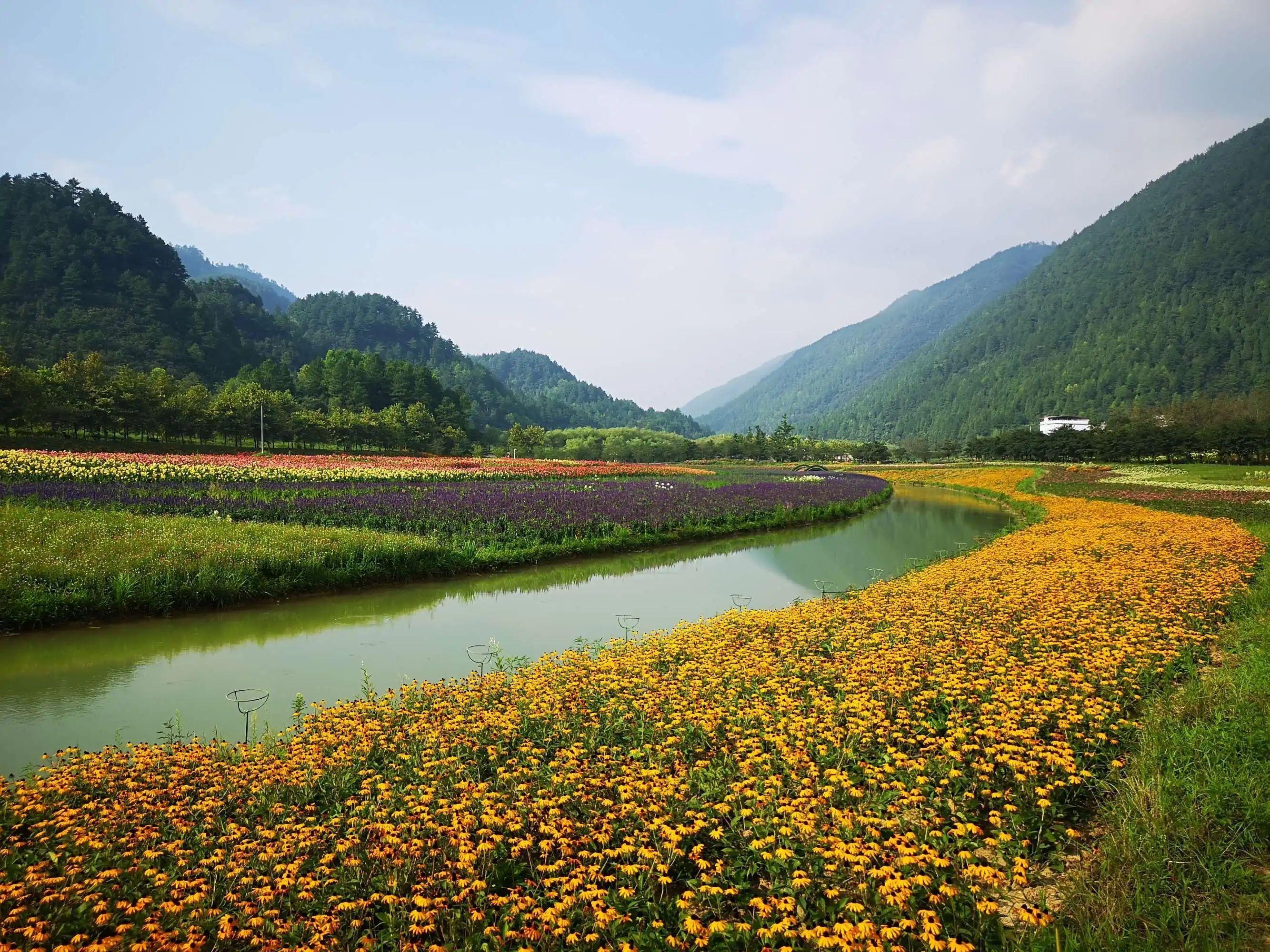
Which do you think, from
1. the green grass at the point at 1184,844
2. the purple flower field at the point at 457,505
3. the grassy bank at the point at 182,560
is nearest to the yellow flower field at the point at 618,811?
the green grass at the point at 1184,844

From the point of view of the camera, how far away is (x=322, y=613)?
1109 cm

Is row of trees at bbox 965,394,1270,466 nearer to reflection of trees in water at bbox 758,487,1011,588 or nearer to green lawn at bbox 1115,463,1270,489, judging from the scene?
green lawn at bbox 1115,463,1270,489

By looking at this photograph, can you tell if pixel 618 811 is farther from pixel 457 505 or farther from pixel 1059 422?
pixel 1059 422

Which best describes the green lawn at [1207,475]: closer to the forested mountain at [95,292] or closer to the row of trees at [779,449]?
the row of trees at [779,449]

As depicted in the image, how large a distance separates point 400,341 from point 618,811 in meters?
164

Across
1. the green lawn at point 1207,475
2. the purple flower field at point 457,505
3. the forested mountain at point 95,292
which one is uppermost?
the forested mountain at point 95,292

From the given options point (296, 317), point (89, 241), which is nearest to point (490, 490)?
point (89, 241)

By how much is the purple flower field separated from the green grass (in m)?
13.4

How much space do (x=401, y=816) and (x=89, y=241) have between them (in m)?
104

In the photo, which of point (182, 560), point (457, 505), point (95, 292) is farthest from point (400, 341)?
point (182, 560)

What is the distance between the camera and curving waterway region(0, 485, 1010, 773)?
6.71 metres

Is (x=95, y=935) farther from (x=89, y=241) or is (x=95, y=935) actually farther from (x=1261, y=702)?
(x=89, y=241)

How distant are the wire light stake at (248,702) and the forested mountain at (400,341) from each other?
123 metres

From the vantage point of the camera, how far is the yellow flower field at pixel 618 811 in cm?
331
